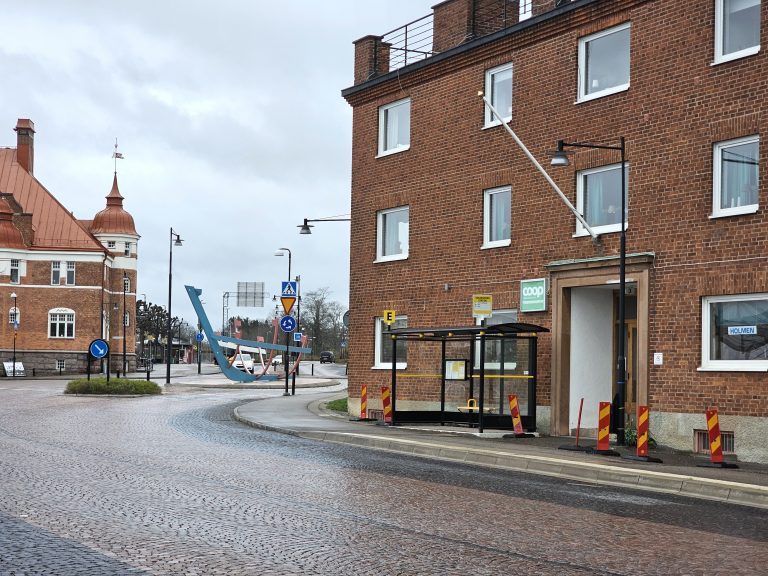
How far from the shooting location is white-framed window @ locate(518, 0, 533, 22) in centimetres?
2578

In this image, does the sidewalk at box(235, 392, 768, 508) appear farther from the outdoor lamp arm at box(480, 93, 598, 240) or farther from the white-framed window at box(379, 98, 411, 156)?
the white-framed window at box(379, 98, 411, 156)

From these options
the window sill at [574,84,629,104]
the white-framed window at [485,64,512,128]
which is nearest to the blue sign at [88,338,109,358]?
the white-framed window at [485,64,512,128]

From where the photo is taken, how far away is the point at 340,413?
1212 inches

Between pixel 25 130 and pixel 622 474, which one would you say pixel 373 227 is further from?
pixel 25 130

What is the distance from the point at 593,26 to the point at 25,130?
272ft

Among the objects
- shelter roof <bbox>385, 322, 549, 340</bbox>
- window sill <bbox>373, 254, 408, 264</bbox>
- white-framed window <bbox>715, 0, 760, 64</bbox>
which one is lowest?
shelter roof <bbox>385, 322, 549, 340</bbox>

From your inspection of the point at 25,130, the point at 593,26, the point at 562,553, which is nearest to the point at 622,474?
the point at 562,553

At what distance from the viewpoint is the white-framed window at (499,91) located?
85.2 ft

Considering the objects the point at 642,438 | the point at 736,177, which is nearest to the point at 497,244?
the point at 736,177

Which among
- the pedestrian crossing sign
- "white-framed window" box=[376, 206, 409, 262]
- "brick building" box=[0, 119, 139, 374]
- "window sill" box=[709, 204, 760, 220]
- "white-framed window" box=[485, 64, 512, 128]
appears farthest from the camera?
"brick building" box=[0, 119, 139, 374]

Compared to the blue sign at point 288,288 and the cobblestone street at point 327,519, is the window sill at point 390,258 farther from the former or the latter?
the blue sign at point 288,288

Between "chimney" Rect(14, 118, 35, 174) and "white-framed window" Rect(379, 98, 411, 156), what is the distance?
7352 cm

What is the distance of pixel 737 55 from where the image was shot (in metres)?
20.3

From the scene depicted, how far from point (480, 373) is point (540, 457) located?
19.4 feet
